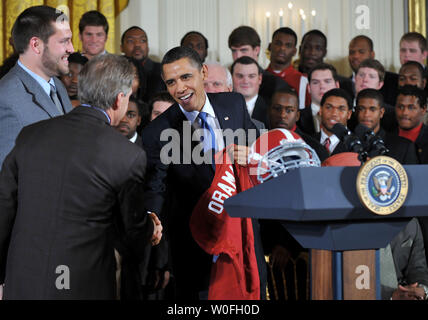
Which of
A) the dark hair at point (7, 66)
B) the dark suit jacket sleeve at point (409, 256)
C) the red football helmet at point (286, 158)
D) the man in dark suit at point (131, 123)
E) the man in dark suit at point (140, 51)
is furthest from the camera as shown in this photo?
the man in dark suit at point (140, 51)

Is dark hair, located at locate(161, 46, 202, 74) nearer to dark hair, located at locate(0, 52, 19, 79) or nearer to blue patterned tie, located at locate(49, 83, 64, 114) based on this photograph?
blue patterned tie, located at locate(49, 83, 64, 114)

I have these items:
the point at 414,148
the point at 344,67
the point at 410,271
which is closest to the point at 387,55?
the point at 344,67

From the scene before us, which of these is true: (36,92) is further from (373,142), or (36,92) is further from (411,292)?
(411,292)

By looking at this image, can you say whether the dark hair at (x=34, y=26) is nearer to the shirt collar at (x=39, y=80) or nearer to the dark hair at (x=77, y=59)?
the shirt collar at (x=39, y=80)

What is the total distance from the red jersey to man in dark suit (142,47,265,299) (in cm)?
17

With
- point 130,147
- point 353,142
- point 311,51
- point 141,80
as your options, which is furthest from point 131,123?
point 353,142

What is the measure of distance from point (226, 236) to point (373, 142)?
3.81 feet

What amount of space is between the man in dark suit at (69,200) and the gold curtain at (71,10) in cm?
366

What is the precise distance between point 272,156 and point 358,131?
10.8 inches

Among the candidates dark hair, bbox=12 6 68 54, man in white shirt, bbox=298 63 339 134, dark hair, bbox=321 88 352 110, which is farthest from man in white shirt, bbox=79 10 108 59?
dark hair, bbox=12 6 68 54

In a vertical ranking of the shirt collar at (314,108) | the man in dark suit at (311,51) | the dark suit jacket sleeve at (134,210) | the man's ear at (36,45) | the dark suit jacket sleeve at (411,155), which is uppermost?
the man in dark suit at (311,51)

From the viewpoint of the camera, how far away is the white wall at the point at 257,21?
6.41 metres

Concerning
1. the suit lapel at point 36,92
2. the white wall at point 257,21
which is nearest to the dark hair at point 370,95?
the white wall at point 257,21

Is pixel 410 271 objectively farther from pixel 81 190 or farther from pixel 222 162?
pixel 81 190
